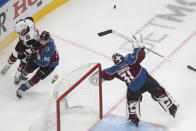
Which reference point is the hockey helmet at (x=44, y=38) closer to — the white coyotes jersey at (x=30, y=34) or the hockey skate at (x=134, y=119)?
the white coyotes jersey at (x=30, y=34)

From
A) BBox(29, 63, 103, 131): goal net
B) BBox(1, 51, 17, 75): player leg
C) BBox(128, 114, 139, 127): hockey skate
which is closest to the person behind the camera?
BBox(29, 63, 103, 131): goal net

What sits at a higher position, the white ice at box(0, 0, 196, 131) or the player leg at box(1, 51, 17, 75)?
the player leg at box(1, 51, 17, 75)

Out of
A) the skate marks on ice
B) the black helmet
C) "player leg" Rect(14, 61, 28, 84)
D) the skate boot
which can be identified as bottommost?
the skate marks on ice

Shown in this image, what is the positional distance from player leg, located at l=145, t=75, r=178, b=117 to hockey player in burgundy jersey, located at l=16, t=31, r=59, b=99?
3.24ft

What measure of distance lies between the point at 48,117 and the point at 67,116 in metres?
0.35

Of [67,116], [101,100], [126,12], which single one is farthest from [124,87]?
[126,12]

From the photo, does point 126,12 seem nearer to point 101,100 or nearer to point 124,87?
point 124,87

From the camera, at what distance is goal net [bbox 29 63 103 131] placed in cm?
467

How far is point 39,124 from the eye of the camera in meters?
4.92

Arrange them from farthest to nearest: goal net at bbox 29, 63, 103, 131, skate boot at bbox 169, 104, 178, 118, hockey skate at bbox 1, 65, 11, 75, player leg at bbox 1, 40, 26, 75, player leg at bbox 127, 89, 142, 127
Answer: hockey skate at bbox 1, 65, 11, 75
player leg at bbox 1, 40, 26, 75
skate boot at bbox 169, 104, 178, 118
player leg at bbox 127, 89, 142, 127
goal net at bbox 29, 63, 103, 131

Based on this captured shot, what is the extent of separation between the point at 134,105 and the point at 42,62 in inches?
39.7

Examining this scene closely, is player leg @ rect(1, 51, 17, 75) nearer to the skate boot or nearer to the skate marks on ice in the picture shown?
the skate marks on ice

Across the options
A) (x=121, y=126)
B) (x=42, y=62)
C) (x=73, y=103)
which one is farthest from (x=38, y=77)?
(x=121, y=126)

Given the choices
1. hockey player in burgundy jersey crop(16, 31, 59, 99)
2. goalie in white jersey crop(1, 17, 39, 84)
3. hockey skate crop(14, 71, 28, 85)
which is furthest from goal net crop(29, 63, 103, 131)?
hockey skate crop(14, 71, 28, 85)
